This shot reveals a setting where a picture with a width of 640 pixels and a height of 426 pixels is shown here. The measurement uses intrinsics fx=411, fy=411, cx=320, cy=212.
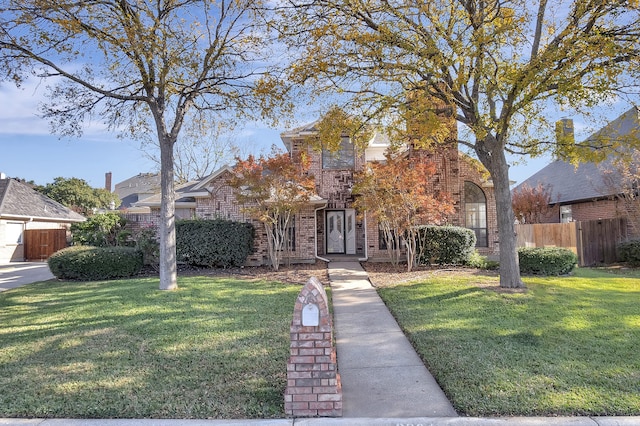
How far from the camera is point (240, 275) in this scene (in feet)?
42.4

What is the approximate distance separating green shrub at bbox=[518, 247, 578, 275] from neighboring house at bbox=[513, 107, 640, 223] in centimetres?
563

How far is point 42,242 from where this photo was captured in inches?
890

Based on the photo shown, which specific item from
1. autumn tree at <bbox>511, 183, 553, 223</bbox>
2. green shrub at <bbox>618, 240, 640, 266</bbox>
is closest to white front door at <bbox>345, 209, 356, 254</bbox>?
green shrub at <bbox>618, 240, 640, 266</bbox>

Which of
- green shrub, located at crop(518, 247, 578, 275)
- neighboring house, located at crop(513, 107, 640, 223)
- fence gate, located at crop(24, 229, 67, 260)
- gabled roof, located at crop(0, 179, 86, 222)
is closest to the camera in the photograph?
green shrub, located at crop(518, 247, 578, 275)

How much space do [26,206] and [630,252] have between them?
28974 mm

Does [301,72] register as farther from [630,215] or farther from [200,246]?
[630,215]

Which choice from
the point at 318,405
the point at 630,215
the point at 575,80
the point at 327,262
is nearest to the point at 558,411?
the point at 318,405

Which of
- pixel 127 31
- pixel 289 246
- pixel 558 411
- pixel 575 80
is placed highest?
pixel 127 31

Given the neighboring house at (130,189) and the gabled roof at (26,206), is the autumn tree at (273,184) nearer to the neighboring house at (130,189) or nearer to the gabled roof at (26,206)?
the gabled roof at (26,206)

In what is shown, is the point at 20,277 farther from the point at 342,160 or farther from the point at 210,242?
the point at 342,160

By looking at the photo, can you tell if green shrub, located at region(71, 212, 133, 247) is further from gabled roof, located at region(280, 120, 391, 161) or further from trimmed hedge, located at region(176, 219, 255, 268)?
gabled roof, located at region(280, 120, 391, 161)

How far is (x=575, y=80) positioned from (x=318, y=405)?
7.62 metres

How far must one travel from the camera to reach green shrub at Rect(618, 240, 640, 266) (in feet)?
47.6

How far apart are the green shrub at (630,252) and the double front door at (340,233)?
1014cm
